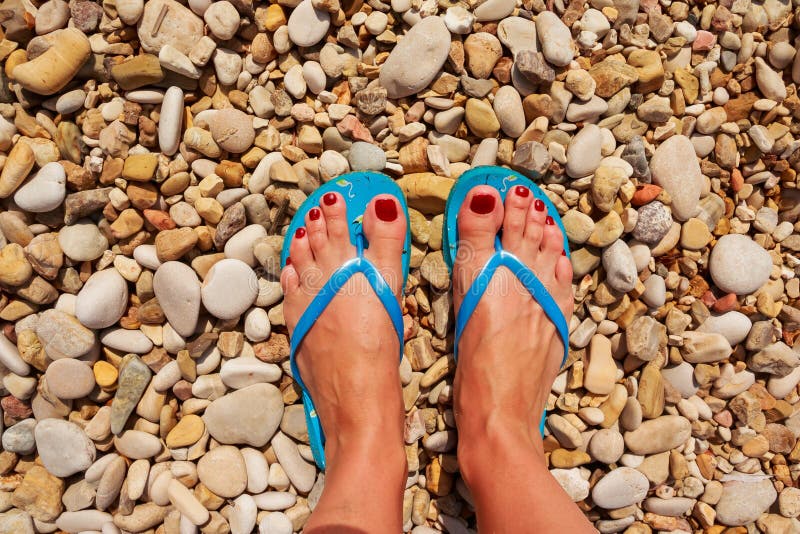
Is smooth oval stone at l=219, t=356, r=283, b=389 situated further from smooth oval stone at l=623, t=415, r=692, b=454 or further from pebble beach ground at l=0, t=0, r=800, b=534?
smooth oval stone at l=623, t=415, r=692, b=454

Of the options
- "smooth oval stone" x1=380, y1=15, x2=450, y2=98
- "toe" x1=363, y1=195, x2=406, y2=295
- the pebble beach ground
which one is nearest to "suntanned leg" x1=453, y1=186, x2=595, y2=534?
the pebble beach ground

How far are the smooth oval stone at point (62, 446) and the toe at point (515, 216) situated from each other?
1.74 m

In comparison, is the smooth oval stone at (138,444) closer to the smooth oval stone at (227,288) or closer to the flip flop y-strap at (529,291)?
the smooth oval stone at (227,288)

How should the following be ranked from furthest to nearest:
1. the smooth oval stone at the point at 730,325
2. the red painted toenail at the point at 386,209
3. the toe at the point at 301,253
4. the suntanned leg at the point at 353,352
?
the smooth oval stone at the point at 730,325 → the toe at the point at 301,253 → the red painted toenail at the point at 386,209 → the suntanned leg at the point at 353,352

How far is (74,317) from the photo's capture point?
200 cm

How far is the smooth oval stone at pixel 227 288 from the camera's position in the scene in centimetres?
193

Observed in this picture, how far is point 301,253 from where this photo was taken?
2.02m

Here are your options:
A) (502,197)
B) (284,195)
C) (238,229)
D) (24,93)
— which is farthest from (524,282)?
(24,93)

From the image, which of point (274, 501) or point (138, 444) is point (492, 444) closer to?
point (274, 501)

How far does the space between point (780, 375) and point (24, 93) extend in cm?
314

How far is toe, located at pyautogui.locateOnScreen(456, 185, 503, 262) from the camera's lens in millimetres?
1969

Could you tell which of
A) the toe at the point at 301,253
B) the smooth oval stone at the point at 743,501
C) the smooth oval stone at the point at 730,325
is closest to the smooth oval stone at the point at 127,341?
the toe at the point at 301,253

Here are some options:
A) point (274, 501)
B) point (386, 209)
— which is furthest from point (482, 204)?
point (274, 501)

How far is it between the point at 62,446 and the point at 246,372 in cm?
72
